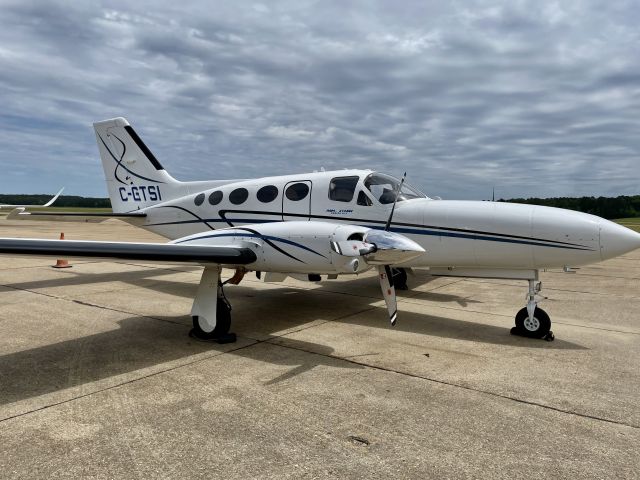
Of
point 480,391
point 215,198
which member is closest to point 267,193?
point 215,198

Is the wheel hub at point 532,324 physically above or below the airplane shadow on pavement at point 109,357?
above

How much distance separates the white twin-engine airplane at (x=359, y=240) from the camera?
5926 millimetres

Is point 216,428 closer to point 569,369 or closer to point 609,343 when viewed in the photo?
point 569,369

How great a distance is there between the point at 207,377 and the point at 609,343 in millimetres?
5630

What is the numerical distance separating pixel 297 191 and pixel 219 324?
3.44 m

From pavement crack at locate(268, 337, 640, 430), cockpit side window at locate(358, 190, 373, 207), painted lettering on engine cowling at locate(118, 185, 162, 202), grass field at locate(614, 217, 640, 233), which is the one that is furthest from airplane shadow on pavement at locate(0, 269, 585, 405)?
grass field at locate(614, 217, 640, 233)

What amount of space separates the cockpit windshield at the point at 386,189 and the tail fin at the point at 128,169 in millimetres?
6228

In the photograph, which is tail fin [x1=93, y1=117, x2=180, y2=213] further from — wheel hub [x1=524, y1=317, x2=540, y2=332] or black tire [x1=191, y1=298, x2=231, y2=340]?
wheel hub [x1=524, y1=317, x2=540, y2=332]

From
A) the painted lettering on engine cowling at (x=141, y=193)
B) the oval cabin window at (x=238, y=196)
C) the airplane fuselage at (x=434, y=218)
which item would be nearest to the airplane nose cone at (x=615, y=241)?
the airplane fuselage at (x=434, y=218)

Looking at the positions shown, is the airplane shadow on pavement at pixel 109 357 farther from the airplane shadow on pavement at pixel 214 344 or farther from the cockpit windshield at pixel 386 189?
the cockpit windshield at pixel 386 189

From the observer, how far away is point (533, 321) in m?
6.86

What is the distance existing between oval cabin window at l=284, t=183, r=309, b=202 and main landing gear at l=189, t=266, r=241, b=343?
2892mm

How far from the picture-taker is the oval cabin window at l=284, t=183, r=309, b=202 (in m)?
8.95

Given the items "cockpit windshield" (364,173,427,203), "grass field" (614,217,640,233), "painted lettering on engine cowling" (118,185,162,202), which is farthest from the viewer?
"grass field" (614,217,640,233)
